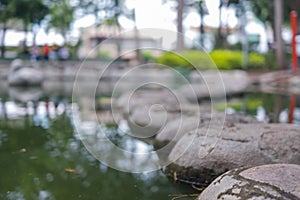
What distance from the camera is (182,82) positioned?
1143 cm

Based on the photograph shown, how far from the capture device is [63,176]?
4191 mm

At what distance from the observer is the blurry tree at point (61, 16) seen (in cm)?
2675

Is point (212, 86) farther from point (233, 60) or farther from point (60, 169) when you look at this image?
point (233, 60)

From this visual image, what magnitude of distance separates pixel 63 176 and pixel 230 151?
1.63 m

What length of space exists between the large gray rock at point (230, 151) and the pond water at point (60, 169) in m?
0.22

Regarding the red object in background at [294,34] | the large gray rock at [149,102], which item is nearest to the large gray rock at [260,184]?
the large gray rock at [149,102]

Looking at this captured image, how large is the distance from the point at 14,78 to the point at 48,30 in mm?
15103

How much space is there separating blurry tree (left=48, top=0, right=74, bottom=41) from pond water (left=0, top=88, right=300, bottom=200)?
1974 cm

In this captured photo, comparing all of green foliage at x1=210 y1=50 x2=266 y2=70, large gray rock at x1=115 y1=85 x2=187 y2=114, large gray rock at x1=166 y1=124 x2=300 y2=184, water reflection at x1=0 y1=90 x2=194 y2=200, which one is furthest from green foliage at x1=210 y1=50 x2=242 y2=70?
large gray rock at x1=166 y1=124 x2=300 y2=184

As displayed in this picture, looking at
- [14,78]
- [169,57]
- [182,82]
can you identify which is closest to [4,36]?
[14,78]

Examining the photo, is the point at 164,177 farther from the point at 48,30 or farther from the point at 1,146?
the point at 48,30

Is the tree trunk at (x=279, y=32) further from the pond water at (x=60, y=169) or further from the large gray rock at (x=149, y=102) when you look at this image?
the pond water at (x=60, y=169)

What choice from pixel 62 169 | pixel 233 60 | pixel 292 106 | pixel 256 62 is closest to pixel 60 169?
pixel 62 169

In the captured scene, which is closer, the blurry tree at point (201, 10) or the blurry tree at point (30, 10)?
the blurry tree at point (30, 10)
